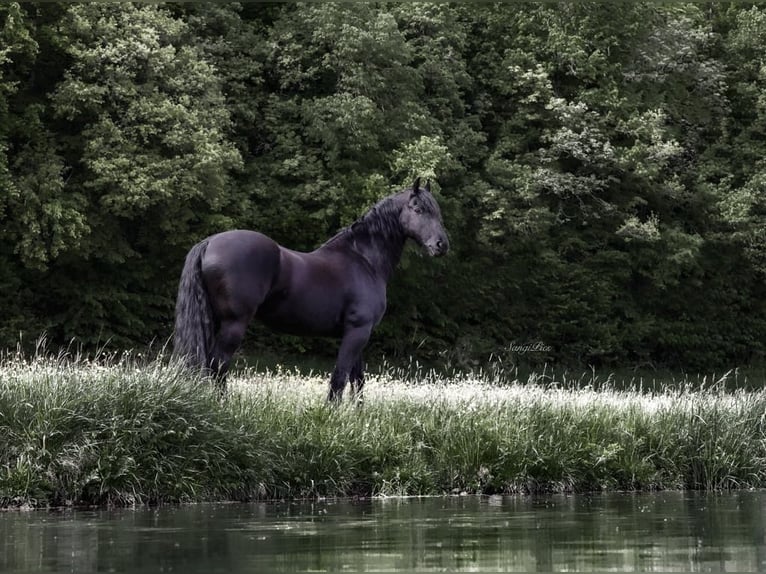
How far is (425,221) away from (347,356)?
165 centimetres

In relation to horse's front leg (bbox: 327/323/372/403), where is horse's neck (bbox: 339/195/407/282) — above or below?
above

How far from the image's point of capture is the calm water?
7.53m

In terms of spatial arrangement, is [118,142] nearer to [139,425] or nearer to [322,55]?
[322,55]

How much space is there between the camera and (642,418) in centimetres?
1455

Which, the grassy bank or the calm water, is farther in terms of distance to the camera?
the grassy bank

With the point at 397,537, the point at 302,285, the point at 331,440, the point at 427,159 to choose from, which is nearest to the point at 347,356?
the point at 302,285

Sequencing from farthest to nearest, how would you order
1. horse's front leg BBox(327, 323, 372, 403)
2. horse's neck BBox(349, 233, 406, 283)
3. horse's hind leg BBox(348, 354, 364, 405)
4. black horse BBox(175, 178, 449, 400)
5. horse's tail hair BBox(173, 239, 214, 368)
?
horse's neck BBox(349, 233, 406, 283)
horse's hind leg BBox(348, 354, 364, 405)
horse's front leg BBox(327, 323, 372, 403)
black horse BBox(175, 178, 449, 400)
horse's tail hair BBox(173, 239, 214, 368)

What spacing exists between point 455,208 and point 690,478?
2426 cm

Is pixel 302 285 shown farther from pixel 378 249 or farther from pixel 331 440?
pixel 331 440

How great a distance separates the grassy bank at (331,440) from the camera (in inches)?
461

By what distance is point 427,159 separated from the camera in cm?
3625

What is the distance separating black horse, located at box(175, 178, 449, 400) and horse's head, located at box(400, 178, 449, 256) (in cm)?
1

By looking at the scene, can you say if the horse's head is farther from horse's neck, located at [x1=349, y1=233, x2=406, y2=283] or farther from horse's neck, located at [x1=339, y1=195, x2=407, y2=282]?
horse's neck, located at [x1=349, y1=233, x2=406, y2=283]

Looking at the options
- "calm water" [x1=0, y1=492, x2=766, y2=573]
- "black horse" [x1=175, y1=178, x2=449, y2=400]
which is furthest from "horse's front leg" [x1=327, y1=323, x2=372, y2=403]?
"calm water" [x1=0, y1=492, x2=766, y2=573]
